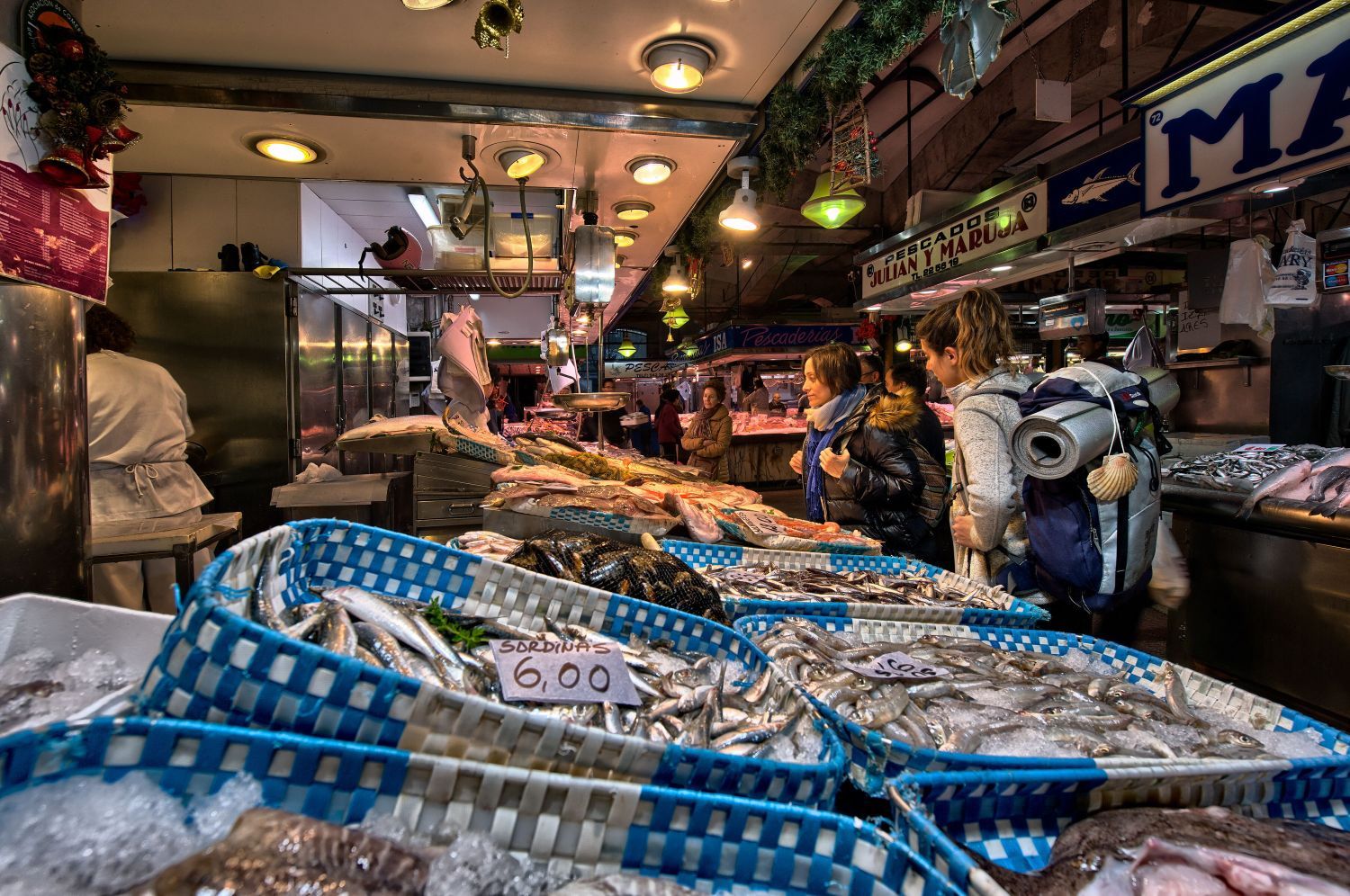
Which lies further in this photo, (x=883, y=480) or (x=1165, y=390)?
(x=883, y=480)

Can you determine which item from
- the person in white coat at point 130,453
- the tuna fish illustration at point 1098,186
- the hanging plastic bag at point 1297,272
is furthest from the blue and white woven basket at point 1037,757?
the hanging plastic bag at point 1297,272

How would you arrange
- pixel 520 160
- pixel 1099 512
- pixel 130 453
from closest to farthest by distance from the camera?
pixel 1099 512 < pixel 130 453 < pixel 520 160

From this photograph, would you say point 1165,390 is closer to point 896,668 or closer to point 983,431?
point 983,431

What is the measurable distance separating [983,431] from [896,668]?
1555 millimetres

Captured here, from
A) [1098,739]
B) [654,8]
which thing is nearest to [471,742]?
[1098,739]

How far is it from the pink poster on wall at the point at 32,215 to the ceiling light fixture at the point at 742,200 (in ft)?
12.7

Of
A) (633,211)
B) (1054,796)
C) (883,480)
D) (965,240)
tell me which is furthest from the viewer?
(965,240)

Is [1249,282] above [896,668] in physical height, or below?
above

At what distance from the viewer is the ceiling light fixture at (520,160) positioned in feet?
14.7

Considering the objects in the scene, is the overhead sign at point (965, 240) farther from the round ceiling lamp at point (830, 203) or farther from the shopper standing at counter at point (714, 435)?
the shopper standing at counter at point (714, 435)

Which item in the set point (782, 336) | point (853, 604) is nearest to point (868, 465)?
point (853, 604)

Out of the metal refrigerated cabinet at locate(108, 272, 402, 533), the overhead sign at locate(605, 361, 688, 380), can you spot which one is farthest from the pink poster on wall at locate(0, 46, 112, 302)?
the overhead sign at locate(605, 361, 688, 380)

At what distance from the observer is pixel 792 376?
814 inches

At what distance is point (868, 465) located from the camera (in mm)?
3855
